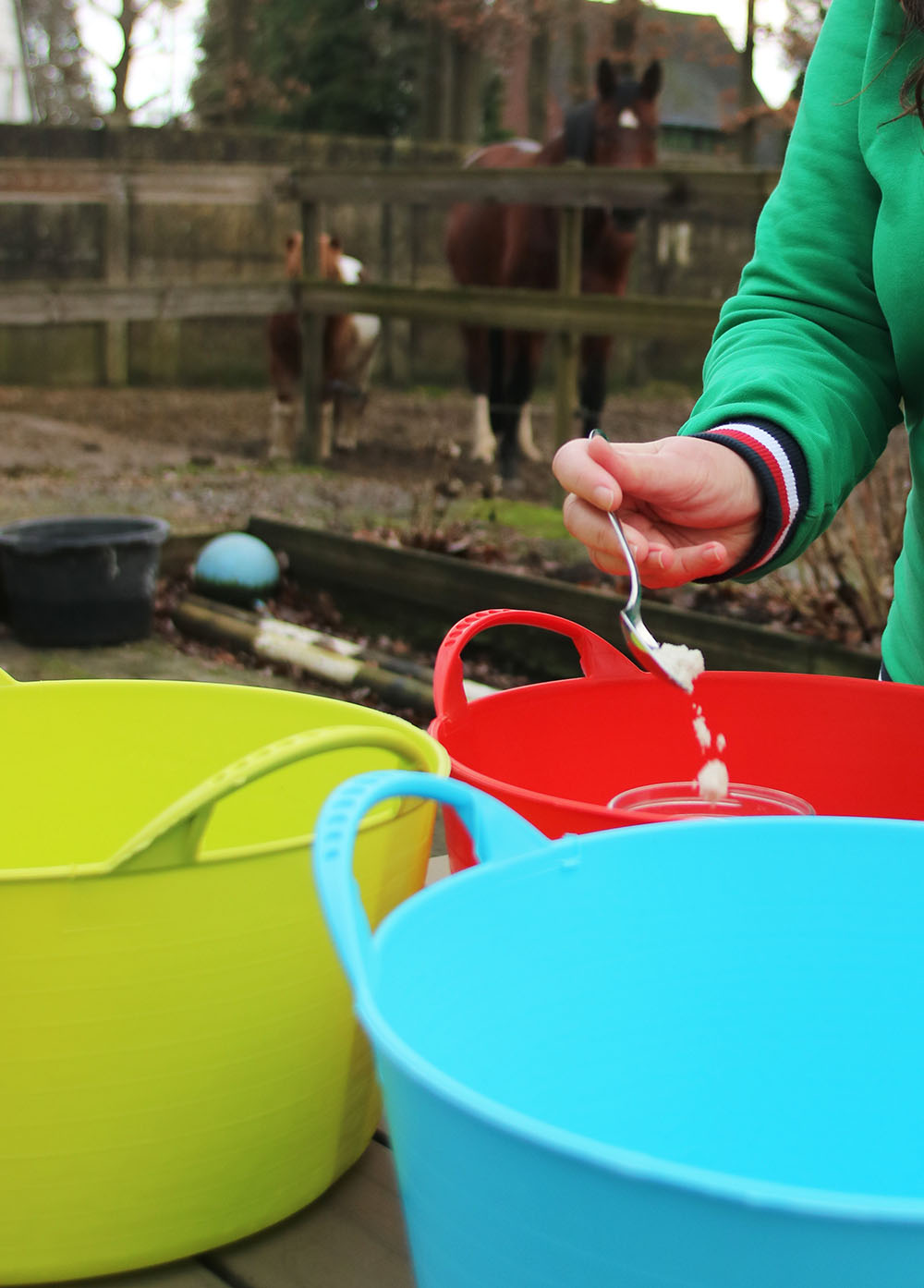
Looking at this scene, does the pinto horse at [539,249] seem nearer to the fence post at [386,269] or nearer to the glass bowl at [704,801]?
the fence post at [386,269]

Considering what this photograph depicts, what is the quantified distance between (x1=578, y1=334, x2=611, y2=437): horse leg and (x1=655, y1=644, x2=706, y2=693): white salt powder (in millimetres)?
4867

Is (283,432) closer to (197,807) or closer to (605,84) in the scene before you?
(605,84)

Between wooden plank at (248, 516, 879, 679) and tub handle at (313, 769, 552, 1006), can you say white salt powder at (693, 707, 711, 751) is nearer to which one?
tub handle at (313, 769, 552, 1006)

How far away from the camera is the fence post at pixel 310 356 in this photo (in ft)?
19.1

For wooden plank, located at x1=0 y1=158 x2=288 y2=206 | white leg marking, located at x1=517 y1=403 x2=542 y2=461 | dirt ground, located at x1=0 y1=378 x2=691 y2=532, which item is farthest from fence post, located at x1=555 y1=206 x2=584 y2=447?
wooden plank, located at x1=0 y1=158 x2=288 y2=206

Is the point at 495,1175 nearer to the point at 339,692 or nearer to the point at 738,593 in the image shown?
the point at 339,692

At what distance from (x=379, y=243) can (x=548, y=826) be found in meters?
9.82

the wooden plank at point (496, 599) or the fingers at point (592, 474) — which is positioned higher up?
the fingers at point (592, 474)

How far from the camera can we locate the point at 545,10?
9664mm

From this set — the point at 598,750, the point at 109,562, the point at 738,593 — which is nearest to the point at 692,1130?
the point at 598,750

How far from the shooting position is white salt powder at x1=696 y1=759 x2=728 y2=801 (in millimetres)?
925

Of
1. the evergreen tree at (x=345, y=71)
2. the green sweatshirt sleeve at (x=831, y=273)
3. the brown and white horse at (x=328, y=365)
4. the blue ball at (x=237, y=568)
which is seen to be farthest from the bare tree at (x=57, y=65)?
the green sweatshirt sleeve at (x=831, y=273)

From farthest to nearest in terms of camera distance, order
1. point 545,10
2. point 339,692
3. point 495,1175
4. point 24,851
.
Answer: point 545,10
point 339,692
point 24,851
point 495,1175

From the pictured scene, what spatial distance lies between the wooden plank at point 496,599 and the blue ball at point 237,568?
0.13m
